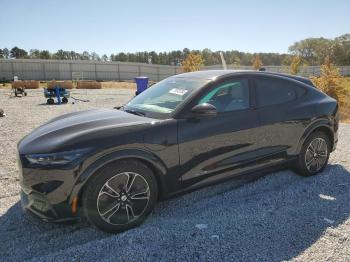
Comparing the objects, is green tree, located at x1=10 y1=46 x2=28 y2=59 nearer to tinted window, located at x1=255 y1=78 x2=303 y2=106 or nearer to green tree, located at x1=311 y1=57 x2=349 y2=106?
green tree, located at x1=311 y1=57 x2=349 y2=106

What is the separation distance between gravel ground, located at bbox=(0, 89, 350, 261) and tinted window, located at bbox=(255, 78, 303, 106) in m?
1.23

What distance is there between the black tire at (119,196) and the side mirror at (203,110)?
2.71 ft

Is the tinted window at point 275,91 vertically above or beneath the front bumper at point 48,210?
above

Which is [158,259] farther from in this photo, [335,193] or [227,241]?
[335,193]

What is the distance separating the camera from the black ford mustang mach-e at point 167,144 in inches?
125

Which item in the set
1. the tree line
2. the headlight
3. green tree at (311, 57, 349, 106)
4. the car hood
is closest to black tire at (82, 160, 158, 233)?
the headlight

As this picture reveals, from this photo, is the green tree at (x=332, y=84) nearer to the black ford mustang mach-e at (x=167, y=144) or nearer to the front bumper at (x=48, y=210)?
the black ford mustang mach-e at (x=167, y=144)

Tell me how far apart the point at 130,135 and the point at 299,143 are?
107 inches

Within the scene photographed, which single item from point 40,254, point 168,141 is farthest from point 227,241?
point 40,254

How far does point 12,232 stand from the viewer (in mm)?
3518

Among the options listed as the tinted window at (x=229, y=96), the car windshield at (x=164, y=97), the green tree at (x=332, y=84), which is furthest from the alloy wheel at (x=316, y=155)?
the green tree at (x=332, y=84)

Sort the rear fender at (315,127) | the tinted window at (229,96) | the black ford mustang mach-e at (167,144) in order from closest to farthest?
the black ford mustang mach-e at (167,144)
the tinted window at (229,96)
the rear fender at (315,127)

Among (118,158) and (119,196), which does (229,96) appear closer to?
(118,158)

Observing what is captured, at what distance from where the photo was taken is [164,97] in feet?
14.3
